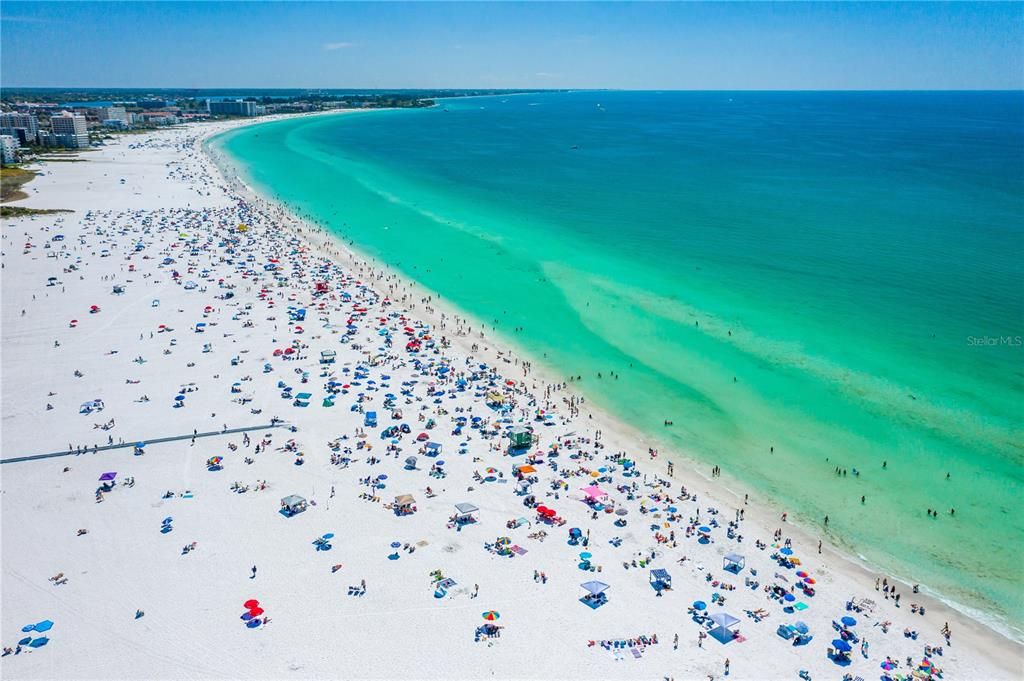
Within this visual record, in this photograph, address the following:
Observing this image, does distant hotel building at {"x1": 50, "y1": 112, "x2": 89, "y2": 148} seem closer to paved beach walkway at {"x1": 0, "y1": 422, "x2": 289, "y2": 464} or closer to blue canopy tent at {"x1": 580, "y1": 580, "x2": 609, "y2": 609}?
paved beach walkway at {"x1": 0, "y1": 422, "x2": 289, "y2": 464}

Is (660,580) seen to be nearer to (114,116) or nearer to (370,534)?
(370,534)

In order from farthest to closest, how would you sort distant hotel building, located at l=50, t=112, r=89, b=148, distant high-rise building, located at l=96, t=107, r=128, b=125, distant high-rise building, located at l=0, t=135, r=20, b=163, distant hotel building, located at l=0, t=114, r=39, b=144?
distant high-rise building, located at l=96, t=107, r=128, b=125 → distant hotel building, located at l=0, t=114, r=39, b=144 → distant hotel building, located at l=50, t=112, r=89, b=148 → distant high-rise building, located at l=0, t=135, r=20, b=163

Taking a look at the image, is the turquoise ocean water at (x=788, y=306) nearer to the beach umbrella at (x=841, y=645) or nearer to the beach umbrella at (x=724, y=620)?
the beach umbrella at (x=841, y=645)

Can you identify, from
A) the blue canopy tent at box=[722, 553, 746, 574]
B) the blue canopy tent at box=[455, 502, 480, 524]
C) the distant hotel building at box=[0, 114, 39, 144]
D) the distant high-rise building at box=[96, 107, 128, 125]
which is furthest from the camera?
the distant high-rise building at box=[96, 107, 128, 125]

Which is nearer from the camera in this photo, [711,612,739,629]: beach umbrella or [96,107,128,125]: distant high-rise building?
[711,612,739,629]: beach umbrella

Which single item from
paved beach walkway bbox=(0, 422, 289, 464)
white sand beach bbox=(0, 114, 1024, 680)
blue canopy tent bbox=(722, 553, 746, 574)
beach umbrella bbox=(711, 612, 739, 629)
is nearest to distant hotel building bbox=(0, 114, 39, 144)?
white sand beach bbox=(0, 114, 1024, 680)

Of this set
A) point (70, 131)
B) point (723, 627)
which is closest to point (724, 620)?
point (723, 627)

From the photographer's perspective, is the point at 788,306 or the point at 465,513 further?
the point at 788,306
